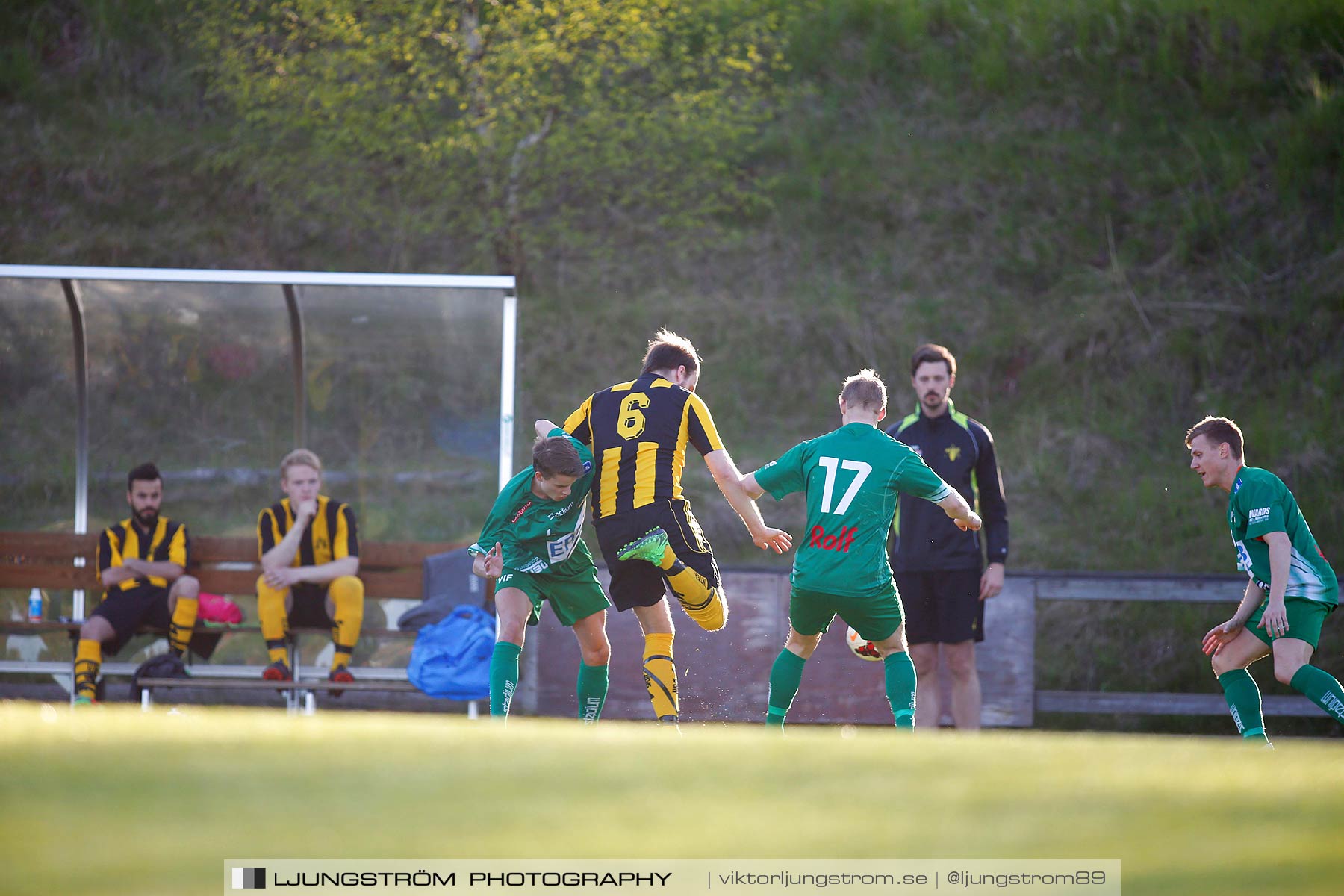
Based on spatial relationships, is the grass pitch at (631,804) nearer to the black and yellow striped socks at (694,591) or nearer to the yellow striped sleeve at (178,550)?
the black and yellow striped socks at (694,591)

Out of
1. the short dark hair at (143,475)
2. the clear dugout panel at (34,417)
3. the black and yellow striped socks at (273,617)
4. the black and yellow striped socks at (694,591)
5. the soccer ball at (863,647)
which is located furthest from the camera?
the clear dugout panel at (34,417)

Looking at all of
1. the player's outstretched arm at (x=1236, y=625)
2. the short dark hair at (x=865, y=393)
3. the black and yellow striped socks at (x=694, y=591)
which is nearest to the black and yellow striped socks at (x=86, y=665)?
→ the black and yellow striped socks at (x=694, y=591)

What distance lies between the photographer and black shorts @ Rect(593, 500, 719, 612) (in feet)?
21.2

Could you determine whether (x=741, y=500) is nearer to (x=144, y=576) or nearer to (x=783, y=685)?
(x=783, y=685)

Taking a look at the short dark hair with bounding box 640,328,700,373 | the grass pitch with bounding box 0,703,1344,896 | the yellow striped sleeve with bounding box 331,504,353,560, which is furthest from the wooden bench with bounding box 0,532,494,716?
the grass pitch with bounding box 0,703,1344,896

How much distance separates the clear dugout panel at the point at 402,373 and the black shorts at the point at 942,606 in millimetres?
3316

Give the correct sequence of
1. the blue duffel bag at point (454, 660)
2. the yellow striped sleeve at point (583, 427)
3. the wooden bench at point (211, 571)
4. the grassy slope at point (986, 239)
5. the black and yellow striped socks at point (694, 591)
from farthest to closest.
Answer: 1. the grassy slope at point (986, 239)
2. the wooden bench at point (211, 571)
3. the blue duffel bag at point (454, 660)
4. the yellow striped sleeve at point (583, 427)
5. the black and yellow striped socks at point (694, 591)

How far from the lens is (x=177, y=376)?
10.6 meters

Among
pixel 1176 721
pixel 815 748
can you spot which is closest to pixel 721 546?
pixel 1176 721

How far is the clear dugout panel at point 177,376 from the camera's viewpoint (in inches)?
396

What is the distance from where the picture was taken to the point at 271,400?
11.0 metres

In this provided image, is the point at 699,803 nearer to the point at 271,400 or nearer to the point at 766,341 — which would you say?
the point at 271,400

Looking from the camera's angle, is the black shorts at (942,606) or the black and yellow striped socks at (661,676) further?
the black shorts at (942,606)

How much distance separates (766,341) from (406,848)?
16.8m
